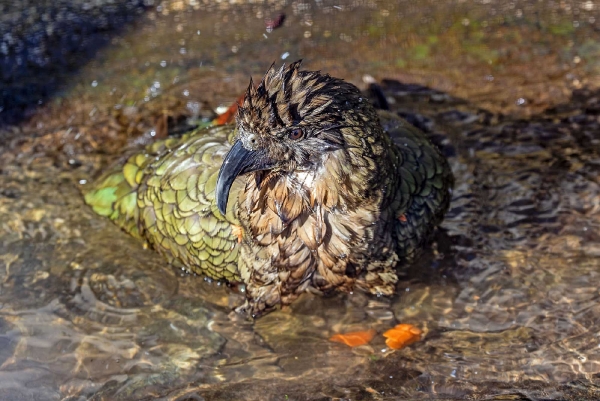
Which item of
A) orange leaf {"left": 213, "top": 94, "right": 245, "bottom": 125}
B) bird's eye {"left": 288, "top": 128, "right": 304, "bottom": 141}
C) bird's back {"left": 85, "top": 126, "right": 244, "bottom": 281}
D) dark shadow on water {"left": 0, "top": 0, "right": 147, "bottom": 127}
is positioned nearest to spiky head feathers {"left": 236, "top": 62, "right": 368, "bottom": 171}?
bird's eye {"left": 288, "top": 128, "right": 304, "bottom": 141}

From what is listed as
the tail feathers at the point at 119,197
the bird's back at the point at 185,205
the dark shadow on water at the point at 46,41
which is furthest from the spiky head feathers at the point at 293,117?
the dark shadow on water at the point at 46,41

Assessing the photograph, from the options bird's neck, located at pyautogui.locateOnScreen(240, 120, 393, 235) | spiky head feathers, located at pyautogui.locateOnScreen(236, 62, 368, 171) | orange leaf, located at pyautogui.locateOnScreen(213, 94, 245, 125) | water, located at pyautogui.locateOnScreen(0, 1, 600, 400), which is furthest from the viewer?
orange leaf, located at pyautogui.locateOnScreen(213, 94, 245, 125)

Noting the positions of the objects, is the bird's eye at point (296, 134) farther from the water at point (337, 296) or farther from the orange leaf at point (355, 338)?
the orange leaf at point (355, 338)

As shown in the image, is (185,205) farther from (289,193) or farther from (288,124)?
(288,124)

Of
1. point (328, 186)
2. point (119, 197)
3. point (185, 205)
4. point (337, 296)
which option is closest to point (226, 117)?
point (119, 197)

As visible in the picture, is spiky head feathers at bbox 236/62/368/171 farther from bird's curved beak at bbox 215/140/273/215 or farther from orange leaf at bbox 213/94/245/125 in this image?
orange leaf at bbox 213/94/245/125

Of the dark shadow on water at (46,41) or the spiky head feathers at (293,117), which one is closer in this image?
the spiky head feathers at (293,117)
